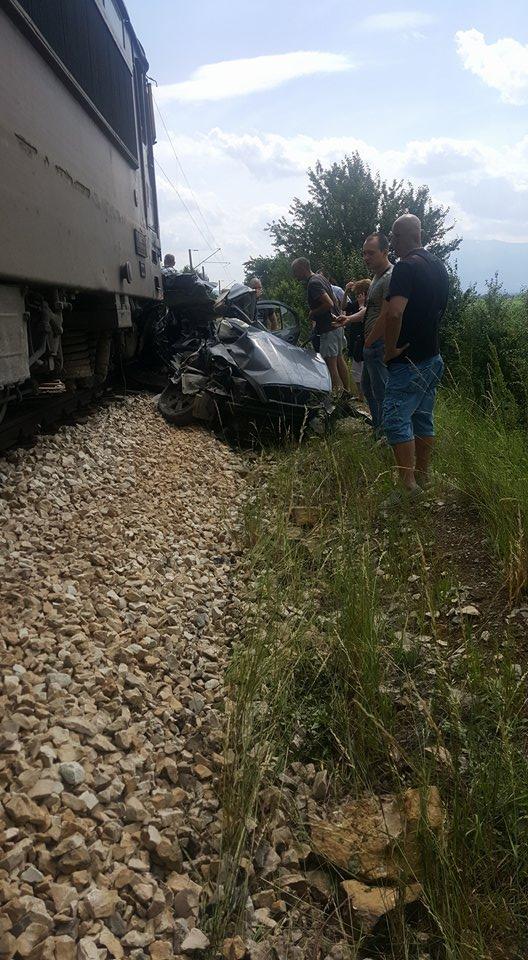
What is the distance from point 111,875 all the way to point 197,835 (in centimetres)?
32

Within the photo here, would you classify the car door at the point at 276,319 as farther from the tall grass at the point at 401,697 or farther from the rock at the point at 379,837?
the rock at the point at 379,837

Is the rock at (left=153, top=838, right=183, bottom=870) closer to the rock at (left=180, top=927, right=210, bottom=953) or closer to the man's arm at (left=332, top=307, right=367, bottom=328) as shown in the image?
the rock at (left=180, top=927, right=210, bottom=953)

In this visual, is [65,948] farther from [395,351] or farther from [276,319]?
[276,319]

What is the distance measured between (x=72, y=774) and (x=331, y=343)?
20.2ft

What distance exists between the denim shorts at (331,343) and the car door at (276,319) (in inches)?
15.6

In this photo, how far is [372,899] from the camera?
2070mm

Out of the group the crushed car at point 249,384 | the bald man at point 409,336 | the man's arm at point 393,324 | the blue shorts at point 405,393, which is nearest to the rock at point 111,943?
the bald man at point 409,336

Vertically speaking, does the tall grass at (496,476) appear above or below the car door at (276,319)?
below

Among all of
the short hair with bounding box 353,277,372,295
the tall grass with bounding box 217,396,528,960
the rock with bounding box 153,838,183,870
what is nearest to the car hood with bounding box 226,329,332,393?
the short hair with bounding box 353,277,372,295

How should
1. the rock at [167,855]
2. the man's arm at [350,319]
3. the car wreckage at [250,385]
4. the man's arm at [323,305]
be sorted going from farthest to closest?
1. the man's arm at [323,305]
2. the man's arm at [350,319]
3. the car wreckage at [250,385]
4. the rock at [167,855]

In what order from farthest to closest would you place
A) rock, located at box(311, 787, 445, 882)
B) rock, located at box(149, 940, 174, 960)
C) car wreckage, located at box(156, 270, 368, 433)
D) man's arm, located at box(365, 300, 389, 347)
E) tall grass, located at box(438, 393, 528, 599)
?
1. car wreckage, located at box(156, 270, 368, 433)
2. man's arm, located at box(365, 300, 389, 347)
3. tall grass, located at box(438, 393, 528, 599)
4. rock, located at box(311, 787, 445, 882)
5. rock, located at box(149, 940, 174, 960)

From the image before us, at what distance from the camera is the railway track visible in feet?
14.5

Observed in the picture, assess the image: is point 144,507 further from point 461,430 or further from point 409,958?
point 409,958

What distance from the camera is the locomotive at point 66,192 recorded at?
305 cm
